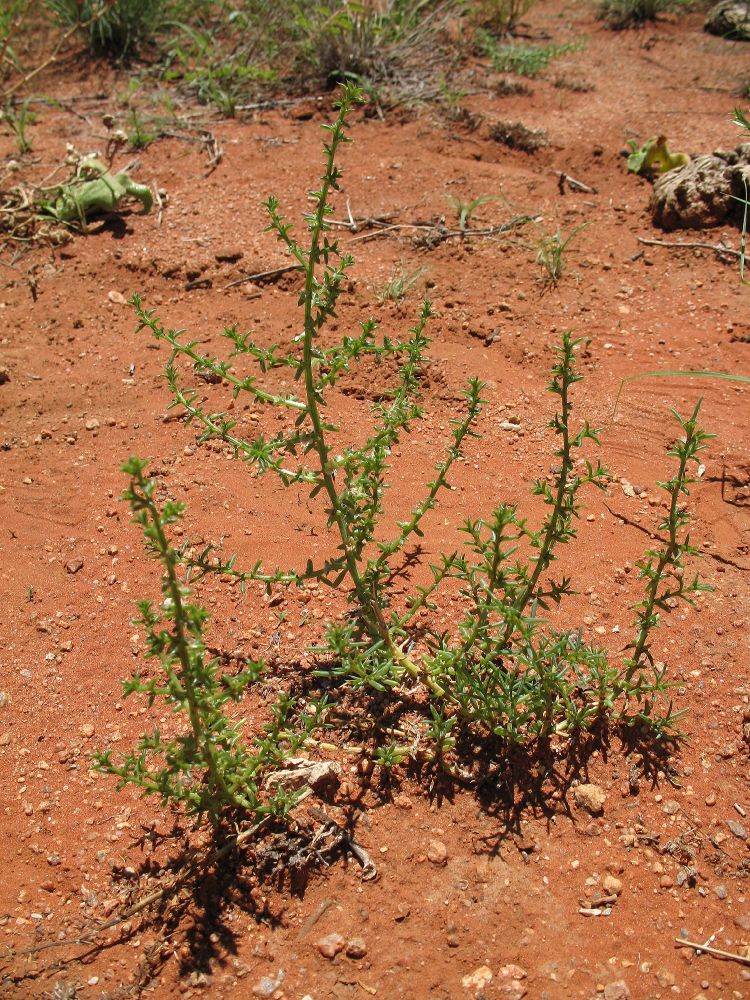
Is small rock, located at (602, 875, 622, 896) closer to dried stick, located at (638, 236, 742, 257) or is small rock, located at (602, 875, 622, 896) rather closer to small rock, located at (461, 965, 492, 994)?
small rock, located at (461, 965, 492, 994)

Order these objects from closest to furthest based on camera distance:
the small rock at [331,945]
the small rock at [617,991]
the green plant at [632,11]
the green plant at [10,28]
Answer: the small rock at [617,991] < the small rock at [331,945] < the green plant at [10,28] < the green plant at [632,11]

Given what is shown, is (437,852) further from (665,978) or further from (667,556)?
(667,556)

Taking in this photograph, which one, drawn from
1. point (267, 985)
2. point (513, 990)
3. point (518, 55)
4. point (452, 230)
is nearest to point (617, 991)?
point (513, 990)

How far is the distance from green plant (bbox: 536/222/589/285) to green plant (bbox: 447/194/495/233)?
1.31 feet

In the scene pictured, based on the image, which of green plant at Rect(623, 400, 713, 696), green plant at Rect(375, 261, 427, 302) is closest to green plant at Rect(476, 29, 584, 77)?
green plant at Rect(375, 261, 427, 302)

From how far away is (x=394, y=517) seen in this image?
3.00m

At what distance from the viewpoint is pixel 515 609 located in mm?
2168

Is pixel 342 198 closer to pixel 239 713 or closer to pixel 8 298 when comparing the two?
pixel 8 298

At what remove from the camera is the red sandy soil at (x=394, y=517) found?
2.07 meters

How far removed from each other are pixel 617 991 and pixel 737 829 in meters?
0.53

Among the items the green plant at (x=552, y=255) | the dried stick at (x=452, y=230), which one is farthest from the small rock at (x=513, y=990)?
the dried stick at (x=452, y=230)

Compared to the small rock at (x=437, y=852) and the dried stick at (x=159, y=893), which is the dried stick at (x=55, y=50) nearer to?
the dried stick at (x=159, y=893)

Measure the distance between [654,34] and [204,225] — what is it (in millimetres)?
4665

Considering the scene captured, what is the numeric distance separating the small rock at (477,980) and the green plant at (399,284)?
111 inches
